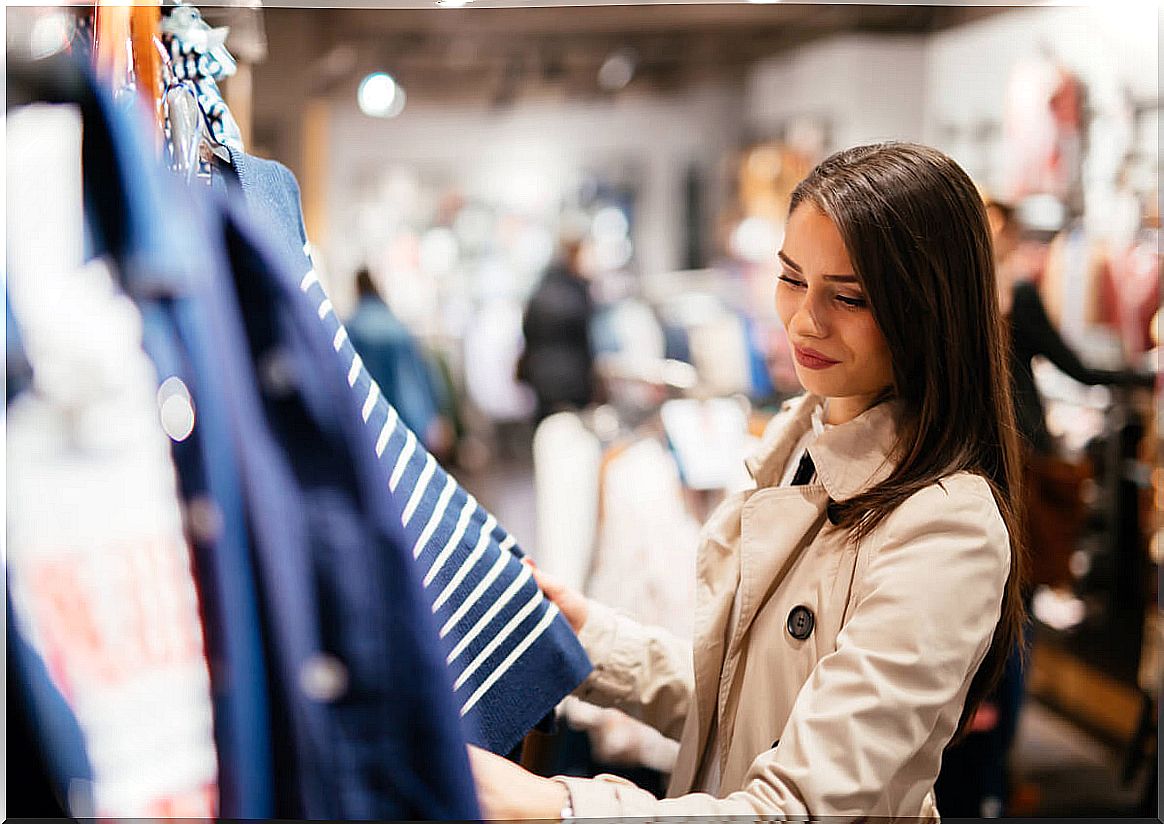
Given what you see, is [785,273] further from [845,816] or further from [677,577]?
[677,577]

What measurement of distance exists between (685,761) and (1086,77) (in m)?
2.34

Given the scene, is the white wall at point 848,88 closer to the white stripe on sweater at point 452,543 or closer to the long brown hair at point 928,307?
the long brown hair at point 928,307

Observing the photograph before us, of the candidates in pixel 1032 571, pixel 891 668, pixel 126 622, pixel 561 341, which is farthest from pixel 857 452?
pixel 561 341

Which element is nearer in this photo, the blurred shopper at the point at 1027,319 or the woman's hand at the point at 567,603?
the woman's hand at the point at 567,603

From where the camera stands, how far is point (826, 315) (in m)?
1.05

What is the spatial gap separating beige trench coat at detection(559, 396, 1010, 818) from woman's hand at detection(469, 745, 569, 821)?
0.02m

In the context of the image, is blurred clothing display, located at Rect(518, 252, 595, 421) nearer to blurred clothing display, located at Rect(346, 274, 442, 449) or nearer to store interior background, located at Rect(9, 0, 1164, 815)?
store interior background, located at Rect(9, 0, 1164, 815)

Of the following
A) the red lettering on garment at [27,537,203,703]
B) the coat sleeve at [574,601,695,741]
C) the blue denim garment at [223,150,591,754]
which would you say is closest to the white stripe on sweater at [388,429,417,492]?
the blue denim garment at [223,150,591,754]

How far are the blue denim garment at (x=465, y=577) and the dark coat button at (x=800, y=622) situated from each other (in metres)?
0.26

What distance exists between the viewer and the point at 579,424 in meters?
2.62

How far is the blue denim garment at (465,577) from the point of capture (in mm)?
1052

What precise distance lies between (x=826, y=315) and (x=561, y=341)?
298cm

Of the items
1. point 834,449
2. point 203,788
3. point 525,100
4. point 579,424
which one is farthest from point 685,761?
point 525,100

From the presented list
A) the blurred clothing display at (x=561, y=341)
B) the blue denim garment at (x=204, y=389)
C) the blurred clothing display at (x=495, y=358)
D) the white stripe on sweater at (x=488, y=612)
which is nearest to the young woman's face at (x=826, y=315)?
the white stripe on sweater at (x=488, y=612)
